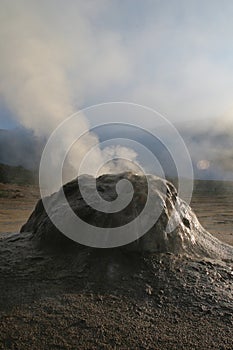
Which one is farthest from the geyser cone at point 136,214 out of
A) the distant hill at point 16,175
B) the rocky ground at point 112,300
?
the distant hill at point 16,175

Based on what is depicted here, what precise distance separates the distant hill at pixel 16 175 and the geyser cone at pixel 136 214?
28302 millimetres

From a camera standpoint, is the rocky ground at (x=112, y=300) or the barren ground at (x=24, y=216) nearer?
the rocky ground at (x=112, y=300)

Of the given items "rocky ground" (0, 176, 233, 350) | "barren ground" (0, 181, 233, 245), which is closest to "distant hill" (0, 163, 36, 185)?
"barren ground" (0, 181, 233, 245)

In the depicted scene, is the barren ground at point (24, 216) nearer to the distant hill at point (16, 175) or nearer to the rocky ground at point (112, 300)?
the rocky ground at point (112, 300)

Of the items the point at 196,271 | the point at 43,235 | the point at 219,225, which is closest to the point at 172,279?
the point at 196,271

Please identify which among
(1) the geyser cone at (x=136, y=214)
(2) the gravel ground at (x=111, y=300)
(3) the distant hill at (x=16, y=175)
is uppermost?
(3) the distant hill at (x=16, y=175)

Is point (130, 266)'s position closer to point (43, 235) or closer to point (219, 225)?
point (43, 235)

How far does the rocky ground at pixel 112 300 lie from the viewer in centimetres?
322

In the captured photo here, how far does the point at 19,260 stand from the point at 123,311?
140 centimetres

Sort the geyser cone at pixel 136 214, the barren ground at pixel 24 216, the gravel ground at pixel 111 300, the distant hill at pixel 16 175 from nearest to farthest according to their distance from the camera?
1. the gravel ground at pixel 111 300
2. the geyser cone at pixel 136 214
3. the barren ground at pixel 24 216
4. the distant hill at pixel 16 175

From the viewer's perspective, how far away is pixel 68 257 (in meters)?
4.26

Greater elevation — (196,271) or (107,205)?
(107,205)

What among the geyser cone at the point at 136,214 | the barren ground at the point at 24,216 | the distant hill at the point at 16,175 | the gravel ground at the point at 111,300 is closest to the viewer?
the gravel ground at the point at 111,300

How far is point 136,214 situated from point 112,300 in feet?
3.31
